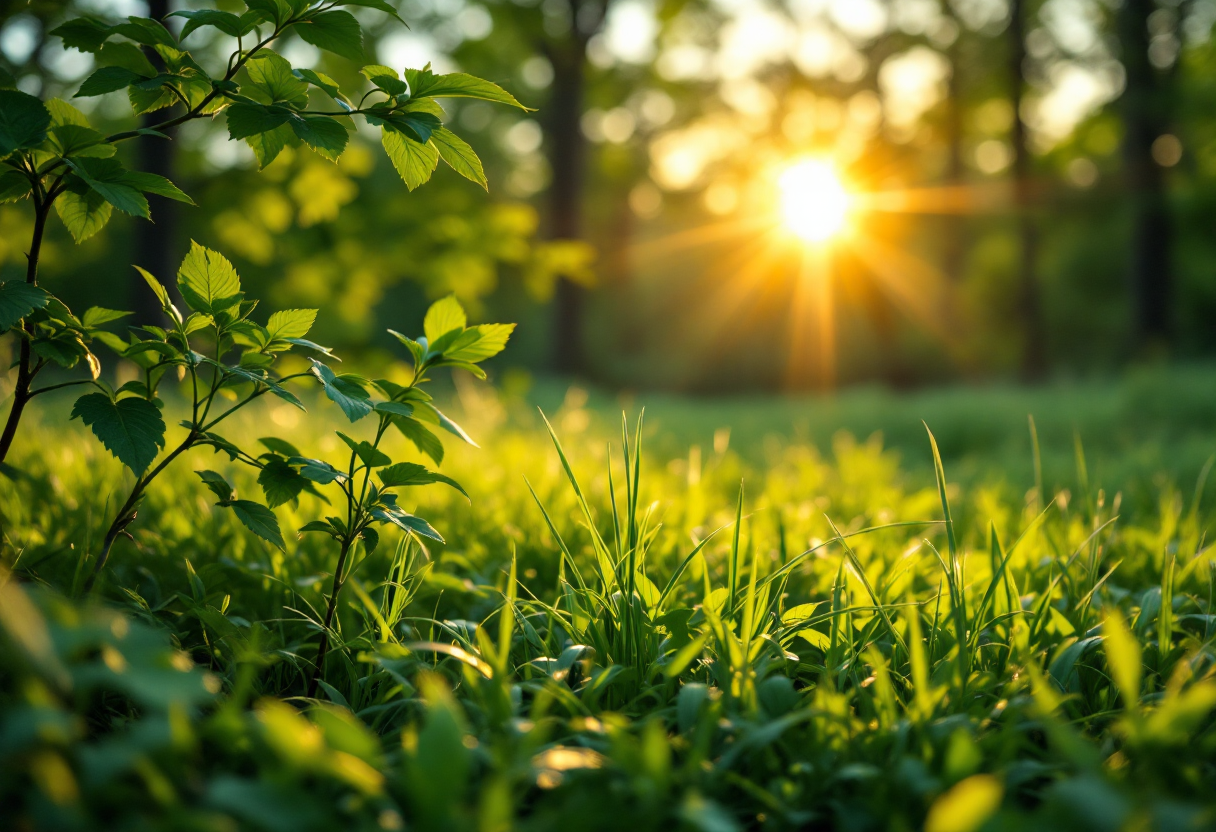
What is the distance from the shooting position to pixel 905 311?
19.0 meters

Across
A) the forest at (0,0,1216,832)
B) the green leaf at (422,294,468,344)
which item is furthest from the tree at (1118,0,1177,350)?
the green leaf at (422,294,468,344)

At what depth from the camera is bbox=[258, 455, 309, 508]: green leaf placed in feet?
3.91

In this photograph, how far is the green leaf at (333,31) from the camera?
1.13 meters

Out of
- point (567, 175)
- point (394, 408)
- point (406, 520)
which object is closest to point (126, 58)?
point (394, 408)

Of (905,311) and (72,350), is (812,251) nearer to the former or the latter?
(905,311)

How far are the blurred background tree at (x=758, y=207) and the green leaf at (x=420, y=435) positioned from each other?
5.19 feet

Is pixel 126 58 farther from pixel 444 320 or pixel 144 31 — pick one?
pixel 444 320

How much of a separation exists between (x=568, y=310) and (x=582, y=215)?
58.4 inches

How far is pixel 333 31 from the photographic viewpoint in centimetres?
114

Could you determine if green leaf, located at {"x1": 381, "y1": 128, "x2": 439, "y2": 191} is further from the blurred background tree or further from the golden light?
the golden light

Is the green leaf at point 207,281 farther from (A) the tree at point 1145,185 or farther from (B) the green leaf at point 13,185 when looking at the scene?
(A) the tree at point 1145,185

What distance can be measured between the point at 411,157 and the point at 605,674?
0.88 m

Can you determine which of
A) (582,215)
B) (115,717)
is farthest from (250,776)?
(582,215)

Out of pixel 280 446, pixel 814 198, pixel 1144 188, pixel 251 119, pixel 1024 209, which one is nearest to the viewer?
pixel 251 119
